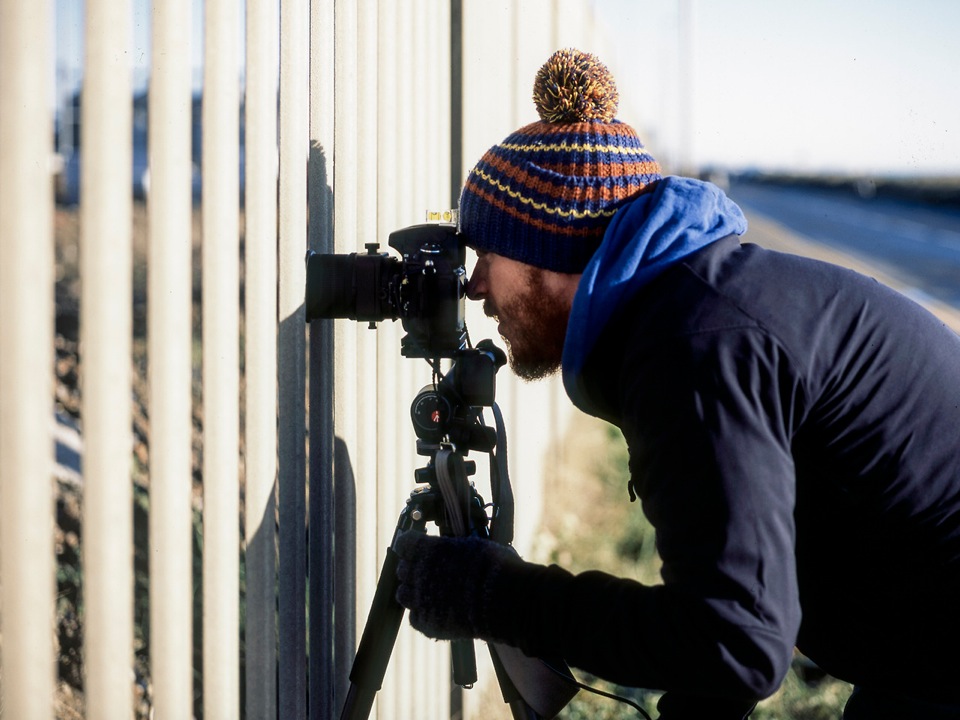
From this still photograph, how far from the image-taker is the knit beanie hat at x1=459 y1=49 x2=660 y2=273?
6.09 feet

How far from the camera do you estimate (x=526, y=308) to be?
1961 mm

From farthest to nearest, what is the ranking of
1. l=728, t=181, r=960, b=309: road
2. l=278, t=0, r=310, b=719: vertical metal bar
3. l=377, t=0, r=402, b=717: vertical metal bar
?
l=728, t=181, r=960, b=309: road
l=377, t=0, r=402, b=717: vertical metal bar
l=278, t=0, r=310, b=719: vertical metal bar

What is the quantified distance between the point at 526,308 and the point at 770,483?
72cm

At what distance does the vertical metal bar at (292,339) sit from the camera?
6.43 feet

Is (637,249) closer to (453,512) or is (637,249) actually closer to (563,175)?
(563,175)

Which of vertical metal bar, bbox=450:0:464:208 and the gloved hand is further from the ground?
vertical metal bar, bbox=450:0:464:208

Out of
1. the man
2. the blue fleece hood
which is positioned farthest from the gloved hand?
the blue fleece hood

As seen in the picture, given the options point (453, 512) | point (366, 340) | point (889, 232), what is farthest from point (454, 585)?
point (889, 232)

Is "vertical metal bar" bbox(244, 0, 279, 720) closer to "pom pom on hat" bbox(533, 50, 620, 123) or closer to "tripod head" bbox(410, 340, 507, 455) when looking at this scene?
"tripod head" bbox(410, 340, 507, 455)

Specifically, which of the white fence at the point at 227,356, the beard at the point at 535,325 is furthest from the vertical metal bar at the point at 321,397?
the beard at the point at 535,325

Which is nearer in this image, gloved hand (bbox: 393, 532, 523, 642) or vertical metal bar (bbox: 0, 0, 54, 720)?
vertical metal bar (bbox: 0, 0, 54, 720)

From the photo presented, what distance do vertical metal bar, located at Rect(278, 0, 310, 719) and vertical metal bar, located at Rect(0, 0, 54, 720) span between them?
2.35ft

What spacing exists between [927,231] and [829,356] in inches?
1358

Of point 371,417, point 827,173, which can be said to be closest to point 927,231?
point 371,417
